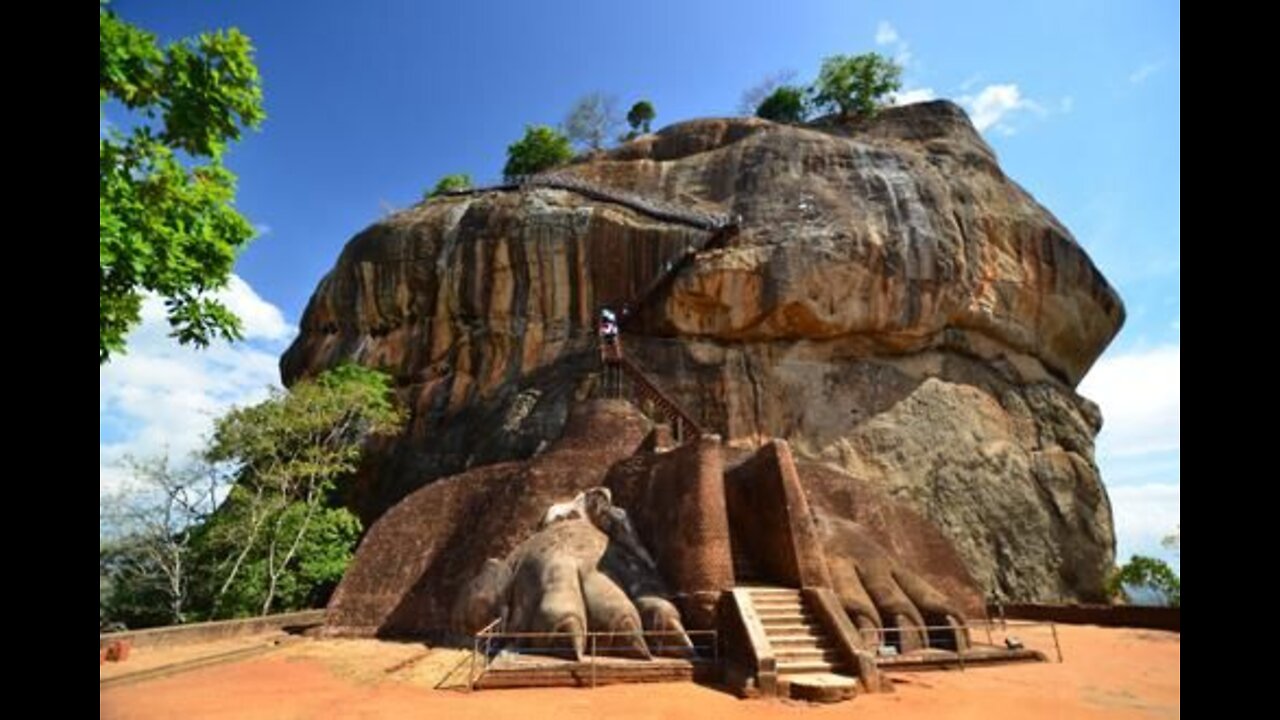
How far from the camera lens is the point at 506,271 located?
28641 mm

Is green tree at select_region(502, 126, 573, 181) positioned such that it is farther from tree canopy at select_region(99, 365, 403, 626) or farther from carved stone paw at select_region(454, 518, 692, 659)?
carved stone paw at select_region(454, 518, 692, 659)

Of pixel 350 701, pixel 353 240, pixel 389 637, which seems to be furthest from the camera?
pixel 353 240

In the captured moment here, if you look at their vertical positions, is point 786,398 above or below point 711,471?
above

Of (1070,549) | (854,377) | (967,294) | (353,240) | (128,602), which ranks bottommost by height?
(128,602)

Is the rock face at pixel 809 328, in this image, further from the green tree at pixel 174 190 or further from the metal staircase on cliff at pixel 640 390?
the green tree at pixel 174 190

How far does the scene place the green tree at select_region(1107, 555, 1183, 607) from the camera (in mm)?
23016

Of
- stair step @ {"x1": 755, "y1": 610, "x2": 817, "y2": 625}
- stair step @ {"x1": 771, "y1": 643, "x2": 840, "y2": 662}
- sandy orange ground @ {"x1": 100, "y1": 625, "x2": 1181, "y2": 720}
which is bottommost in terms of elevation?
sandy orange ground @ {"x1": 100, "y1": 625, "x2": 1181, "y2": 720}

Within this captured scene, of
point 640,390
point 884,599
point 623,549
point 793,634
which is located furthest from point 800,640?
point 640,390

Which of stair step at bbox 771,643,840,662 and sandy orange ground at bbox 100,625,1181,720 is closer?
sandy orange ground at bbox 100,625,1181,720

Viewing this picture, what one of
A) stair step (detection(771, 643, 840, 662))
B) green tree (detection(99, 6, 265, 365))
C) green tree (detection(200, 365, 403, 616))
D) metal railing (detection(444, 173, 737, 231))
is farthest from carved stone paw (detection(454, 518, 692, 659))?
metal railing (detection(444, 173, 737, 231))

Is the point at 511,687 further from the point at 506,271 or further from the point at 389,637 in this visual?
the point at 506,271

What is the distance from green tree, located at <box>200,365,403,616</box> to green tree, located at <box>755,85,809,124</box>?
30.2 metres

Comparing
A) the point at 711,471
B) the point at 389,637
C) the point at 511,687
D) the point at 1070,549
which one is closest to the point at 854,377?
the point at 1070,549

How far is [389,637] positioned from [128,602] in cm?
935
